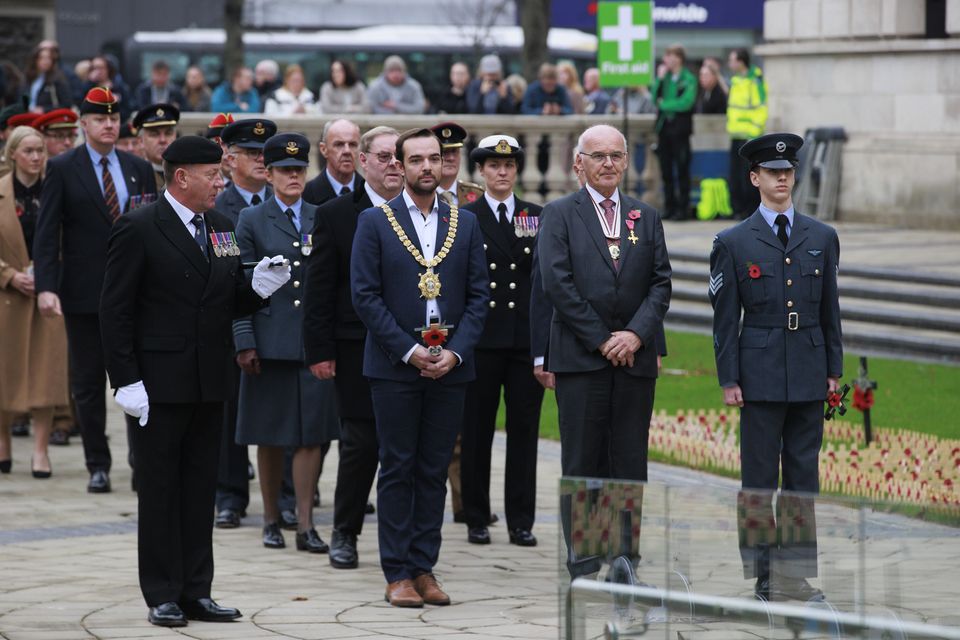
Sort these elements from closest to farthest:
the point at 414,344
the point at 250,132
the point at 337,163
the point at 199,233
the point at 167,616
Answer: the point at 167,616
the point at 199,233
the point at 414,344
the point at 337,163
the point at 250,132

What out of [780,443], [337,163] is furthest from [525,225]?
[780,443]

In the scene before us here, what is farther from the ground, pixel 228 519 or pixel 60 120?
pixel 60 120

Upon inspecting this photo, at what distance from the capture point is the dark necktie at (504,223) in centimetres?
1003

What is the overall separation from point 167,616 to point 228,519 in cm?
258

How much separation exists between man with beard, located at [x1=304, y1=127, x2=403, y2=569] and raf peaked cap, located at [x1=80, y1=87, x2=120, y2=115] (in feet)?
8.95

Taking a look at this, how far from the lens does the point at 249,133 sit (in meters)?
10.2

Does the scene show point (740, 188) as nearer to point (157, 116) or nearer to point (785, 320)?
point (157, 116)

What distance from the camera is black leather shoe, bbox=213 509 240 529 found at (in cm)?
1030

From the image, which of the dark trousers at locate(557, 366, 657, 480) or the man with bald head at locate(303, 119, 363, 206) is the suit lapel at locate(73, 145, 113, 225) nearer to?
the man with bald head at locate(303, 119, 363, 206)

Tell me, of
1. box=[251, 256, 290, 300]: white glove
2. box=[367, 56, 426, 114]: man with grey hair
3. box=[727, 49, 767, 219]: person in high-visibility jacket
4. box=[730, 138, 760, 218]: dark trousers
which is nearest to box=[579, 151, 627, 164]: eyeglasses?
box=[251, 256, 290, 300]: white glove

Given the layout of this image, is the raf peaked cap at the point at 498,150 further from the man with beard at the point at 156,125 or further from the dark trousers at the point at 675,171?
the dark trousers at the point at 675,171

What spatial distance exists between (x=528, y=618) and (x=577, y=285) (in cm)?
155

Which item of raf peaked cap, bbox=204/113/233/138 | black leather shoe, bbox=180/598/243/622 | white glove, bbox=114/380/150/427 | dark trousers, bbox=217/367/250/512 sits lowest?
black leather shoe, bbox=180/598/243/622

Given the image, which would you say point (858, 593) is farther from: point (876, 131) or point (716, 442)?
point (876, 131)
